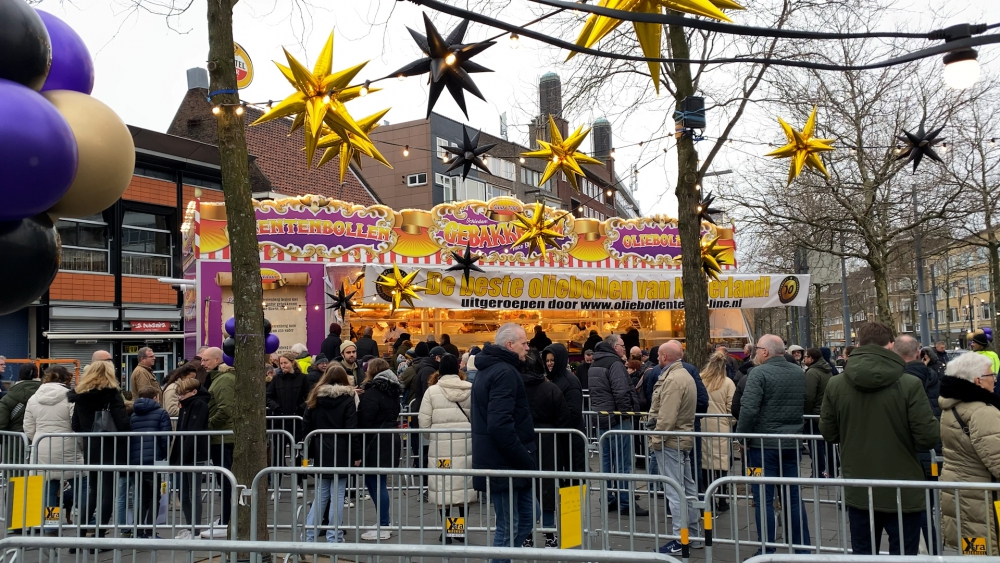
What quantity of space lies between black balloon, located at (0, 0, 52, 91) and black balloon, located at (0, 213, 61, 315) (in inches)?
22.3

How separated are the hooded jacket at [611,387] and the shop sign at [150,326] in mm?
22161

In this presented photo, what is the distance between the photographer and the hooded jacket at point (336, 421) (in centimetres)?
764

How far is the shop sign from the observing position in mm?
27066

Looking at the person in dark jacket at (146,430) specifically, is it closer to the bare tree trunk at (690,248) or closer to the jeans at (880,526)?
the jeans at (880,526)

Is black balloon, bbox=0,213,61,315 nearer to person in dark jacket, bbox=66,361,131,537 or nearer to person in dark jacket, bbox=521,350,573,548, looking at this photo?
→ person in dark jacket, bbox=521,350,573,548

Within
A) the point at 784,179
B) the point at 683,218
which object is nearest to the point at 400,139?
the point at 784,179

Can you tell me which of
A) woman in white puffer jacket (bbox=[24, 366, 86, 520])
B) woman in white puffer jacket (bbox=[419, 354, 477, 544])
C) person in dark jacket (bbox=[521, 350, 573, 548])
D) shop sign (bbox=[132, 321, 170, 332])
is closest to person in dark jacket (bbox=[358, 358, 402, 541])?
woman in white puffer jacket (bbox=[419, 354, 477, 544])

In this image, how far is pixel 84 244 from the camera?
1041 inches

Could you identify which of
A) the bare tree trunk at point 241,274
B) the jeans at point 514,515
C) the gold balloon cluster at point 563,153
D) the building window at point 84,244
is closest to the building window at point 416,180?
the building window at point 84,244

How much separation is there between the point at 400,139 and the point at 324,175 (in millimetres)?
8937

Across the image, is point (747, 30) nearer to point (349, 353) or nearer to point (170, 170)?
point (349, 353)

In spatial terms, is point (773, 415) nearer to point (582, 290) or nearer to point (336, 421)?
point (336, 421)

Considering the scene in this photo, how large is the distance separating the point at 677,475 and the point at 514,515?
210cm

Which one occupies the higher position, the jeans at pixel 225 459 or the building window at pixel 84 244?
the building window at pixel 84 244
